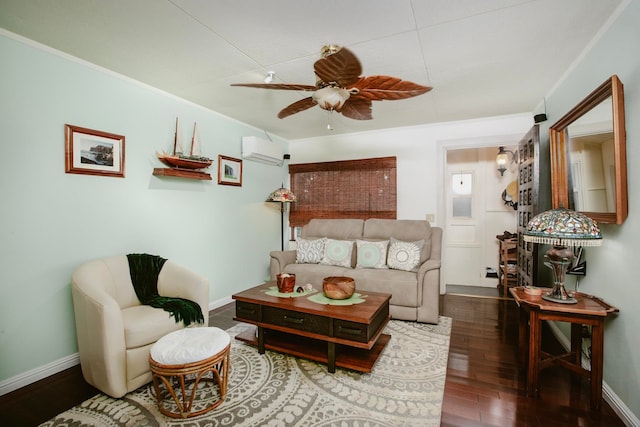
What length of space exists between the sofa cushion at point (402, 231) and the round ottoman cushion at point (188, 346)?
8.32ft

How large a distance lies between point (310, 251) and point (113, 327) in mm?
2386

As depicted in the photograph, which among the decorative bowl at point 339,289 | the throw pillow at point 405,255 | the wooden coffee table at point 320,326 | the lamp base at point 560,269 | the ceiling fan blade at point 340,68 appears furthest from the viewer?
the throw pillow at point 405,255

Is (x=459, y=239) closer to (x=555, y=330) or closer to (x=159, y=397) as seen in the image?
(x=555, y=330)

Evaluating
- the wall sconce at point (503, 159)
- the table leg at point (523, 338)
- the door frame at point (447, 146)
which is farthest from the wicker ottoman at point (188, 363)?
the wall sconce at point (503, 159)

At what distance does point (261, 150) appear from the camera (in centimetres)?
420

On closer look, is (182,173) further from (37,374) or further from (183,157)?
(37,374)

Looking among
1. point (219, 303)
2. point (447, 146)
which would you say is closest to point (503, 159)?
point (447, 146)

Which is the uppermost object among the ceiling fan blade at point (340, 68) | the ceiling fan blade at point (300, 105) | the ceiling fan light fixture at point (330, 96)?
the ceiling fan blade at point (300, 105)

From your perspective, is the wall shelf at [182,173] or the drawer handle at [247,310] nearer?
the drawer handle at [247,310]

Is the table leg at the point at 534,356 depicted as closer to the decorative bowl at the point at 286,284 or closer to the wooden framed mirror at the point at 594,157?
the wooden framed mirror at the point at 594,157

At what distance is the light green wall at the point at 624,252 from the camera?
5.23 ft

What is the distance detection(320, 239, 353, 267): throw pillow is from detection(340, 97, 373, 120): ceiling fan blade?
1.90 m

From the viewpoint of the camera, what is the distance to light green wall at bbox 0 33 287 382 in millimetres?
2037

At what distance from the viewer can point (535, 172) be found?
2791 mm
